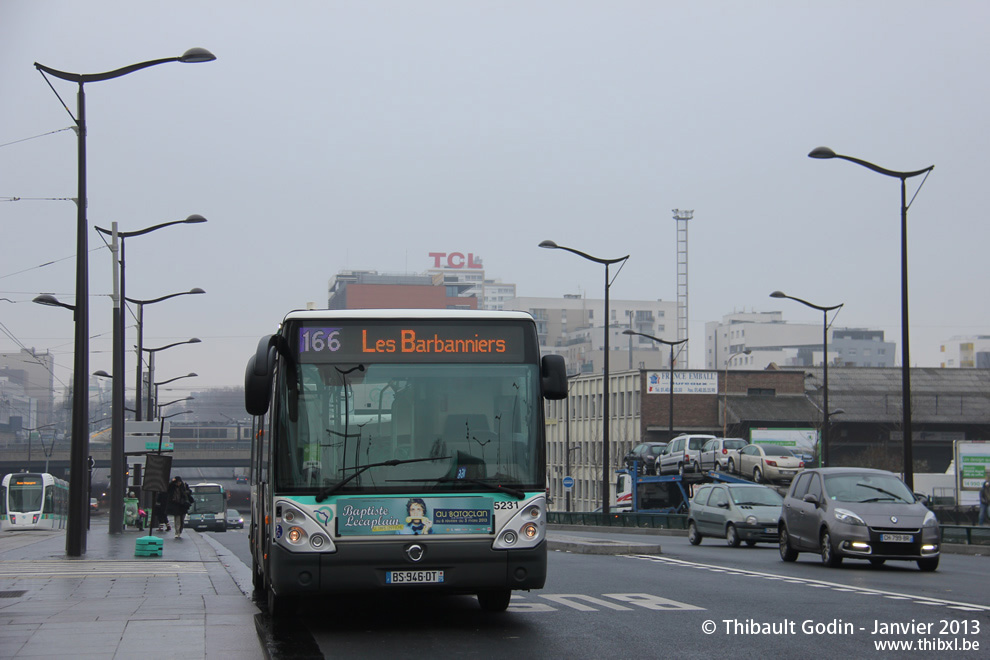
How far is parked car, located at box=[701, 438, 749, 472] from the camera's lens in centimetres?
4494

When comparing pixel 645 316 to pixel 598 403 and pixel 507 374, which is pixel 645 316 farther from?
pixel 507 374

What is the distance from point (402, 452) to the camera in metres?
11.0

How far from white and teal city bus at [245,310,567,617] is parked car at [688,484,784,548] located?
18729 millimetres

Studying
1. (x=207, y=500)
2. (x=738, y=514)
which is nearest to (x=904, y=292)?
(x=738, y=514)

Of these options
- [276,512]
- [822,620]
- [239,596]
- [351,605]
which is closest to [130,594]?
[239,596]

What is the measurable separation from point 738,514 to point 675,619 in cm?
1793

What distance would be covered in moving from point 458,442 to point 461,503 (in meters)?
0.53

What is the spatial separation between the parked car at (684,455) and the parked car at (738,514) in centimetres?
1560

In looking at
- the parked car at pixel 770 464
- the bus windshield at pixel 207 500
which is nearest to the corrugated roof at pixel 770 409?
the bus windshield at pixel 207 500

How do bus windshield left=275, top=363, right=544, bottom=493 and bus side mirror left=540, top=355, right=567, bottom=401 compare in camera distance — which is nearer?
bus windshield left=275, top=363, right=544, bottom=493

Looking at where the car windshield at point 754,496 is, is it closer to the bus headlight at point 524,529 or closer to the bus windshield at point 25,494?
the bus headlight at point 524,529

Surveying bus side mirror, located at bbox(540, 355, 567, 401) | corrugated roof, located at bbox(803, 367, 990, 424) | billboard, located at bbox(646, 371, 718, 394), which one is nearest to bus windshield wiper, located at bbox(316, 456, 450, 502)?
bus side mirror, located at bbox(540, 355, 567, 401)

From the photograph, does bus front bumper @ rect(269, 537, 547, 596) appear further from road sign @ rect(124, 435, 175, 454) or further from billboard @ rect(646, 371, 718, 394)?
billboard @ rect(646, 371, 718, 394)

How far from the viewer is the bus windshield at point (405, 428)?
11.0m
